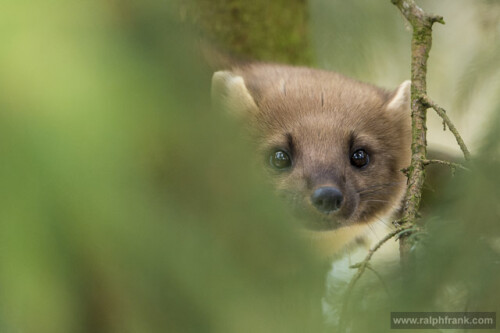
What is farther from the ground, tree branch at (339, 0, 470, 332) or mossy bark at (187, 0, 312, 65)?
mossy bark at (187, 0, 312, 65)

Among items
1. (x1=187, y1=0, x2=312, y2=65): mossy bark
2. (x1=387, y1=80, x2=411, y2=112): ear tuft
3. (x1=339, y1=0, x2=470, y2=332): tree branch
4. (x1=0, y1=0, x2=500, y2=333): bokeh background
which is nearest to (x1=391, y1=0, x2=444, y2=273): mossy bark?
(x1=339, y1=0, x2=470, y2=332): tree branch

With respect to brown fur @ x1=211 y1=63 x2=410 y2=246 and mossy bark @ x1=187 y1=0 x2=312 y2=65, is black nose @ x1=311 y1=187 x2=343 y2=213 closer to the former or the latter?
brown fur @ x1=211 y1=63 x2=410 y2=246

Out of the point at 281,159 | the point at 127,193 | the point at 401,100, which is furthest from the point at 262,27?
the point at 127,193

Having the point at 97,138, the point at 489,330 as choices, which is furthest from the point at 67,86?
the point at 489,330

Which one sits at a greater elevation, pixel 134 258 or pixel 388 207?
pixel 388 207

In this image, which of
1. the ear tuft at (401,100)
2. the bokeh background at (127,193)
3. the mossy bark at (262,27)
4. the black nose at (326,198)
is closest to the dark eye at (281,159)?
the black nose at (326,198)

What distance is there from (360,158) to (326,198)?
55 centimetres

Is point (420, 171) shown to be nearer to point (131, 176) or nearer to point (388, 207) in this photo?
point (131, 176)

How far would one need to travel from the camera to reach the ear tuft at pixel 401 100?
10.8 feet

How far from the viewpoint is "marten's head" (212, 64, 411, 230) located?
2754 millimetres

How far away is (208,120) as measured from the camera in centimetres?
59

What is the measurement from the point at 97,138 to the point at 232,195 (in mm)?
140

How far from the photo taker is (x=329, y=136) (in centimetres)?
297

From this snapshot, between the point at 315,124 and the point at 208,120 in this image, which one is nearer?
the point at 208,120
